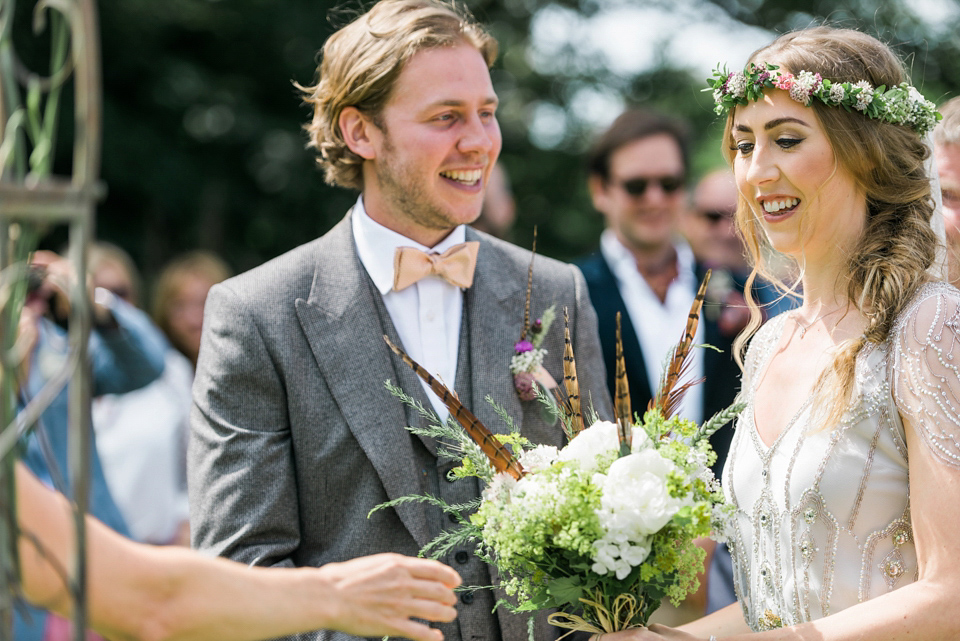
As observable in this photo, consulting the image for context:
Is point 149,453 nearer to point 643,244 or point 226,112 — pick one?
point 643,244

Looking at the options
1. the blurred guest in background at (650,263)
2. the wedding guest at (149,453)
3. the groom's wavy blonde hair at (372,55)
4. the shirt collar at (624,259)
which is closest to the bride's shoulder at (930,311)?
the groom's wavy blonde hair at (372,55)

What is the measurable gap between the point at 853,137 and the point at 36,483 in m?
2.12

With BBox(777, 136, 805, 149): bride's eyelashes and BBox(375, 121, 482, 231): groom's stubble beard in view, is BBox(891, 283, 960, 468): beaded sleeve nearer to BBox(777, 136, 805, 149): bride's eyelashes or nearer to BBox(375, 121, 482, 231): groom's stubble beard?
BBox(777, 136, 805, 149): bride's eyelashes

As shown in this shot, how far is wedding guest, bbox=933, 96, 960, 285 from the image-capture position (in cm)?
314

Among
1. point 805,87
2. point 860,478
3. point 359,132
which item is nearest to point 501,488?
point 860,478

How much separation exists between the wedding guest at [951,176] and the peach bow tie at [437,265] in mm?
1627

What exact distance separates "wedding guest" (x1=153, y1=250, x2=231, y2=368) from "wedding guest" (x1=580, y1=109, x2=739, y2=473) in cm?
308

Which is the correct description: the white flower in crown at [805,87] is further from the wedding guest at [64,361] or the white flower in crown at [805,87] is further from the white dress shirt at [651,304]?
the wedding guest at [64,361]

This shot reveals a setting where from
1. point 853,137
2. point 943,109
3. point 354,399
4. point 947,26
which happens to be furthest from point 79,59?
point 947,26

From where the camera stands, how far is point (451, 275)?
3.20 meters

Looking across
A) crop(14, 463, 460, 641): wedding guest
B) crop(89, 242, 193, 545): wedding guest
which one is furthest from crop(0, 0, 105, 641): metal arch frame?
crop(89, 242, 193, 545): wedding guest

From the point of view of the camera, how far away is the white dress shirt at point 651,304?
4.86m

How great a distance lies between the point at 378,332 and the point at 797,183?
1375 mm

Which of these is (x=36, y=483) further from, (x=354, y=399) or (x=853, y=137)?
(x=853, y=137)
